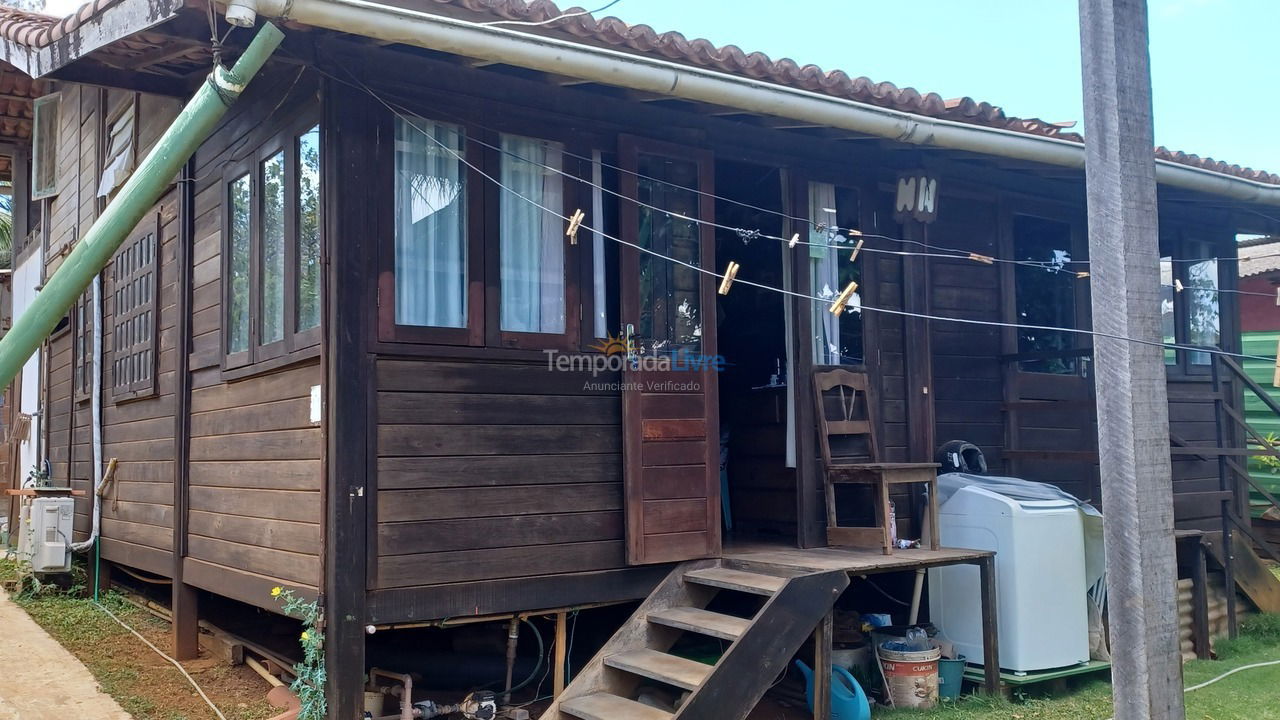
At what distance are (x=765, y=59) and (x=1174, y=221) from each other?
188 inches

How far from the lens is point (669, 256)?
18.7ft

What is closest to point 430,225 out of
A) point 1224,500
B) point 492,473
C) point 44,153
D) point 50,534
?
point 492,473

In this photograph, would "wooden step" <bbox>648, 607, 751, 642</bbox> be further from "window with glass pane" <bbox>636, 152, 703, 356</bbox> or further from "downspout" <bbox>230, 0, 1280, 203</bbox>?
"downspout" <bbox>230, 0, 1280, 203</bbox>

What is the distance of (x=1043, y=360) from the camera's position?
7.37 meters

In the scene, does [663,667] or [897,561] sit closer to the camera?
[663,667]

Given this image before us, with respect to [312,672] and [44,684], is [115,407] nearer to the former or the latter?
[44,684]

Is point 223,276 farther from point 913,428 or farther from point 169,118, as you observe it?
point 913,428

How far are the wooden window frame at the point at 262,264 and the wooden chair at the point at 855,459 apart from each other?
3044 mm

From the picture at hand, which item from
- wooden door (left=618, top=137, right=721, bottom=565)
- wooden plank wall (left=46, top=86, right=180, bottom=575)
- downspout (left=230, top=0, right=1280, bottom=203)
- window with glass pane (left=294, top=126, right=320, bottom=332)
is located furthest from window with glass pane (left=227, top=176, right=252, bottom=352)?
wooden door (left=618, top=137, right=721, bottom=565)

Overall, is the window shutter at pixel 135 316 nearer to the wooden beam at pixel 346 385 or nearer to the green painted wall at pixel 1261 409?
the wooden beam at pixel 346 385

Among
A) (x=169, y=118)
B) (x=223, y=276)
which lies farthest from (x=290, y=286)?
(x=169, y=118)

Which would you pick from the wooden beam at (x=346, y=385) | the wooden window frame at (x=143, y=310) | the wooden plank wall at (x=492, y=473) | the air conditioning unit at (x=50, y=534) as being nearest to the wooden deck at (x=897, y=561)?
the wooden plank wall at (x=492, y=473)

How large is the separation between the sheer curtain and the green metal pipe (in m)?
3.50

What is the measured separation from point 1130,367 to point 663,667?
2445 mm
